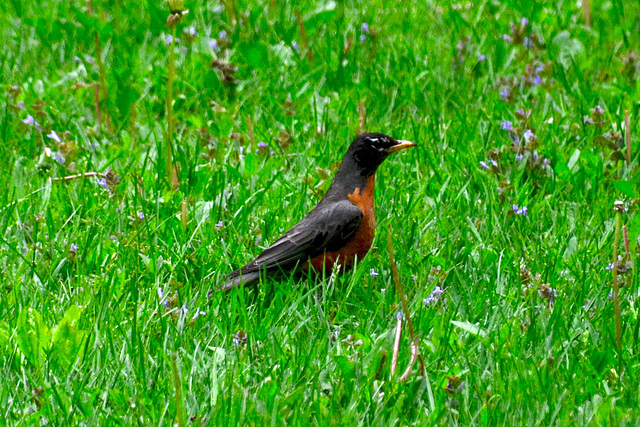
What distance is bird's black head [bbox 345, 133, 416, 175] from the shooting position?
4738 millimetres

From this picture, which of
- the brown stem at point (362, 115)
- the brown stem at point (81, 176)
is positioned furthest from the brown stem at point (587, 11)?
the brown stem at point (81, 176)

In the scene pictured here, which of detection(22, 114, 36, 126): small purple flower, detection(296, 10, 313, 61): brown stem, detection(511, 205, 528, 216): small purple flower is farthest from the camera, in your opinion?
detection(296, 10, 313, 61): brown stem

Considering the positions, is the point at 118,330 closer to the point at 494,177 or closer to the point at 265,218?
the point at 265,218

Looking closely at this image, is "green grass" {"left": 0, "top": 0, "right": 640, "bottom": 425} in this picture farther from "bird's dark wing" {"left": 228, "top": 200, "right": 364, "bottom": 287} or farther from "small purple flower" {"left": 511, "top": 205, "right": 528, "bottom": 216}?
"bird's dark wing" {"left": 228, "top": 200, "right": 364, "bottom": 287}

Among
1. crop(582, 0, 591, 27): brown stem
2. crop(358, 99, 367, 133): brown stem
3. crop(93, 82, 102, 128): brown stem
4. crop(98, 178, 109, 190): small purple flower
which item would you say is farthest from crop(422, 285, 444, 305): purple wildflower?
crop(582, 0, 591, 27): brown stem

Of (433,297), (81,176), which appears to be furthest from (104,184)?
(433,297)

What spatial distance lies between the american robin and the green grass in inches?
4.6

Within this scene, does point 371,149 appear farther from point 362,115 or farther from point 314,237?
point 362,115

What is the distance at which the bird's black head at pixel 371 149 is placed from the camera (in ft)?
15.5

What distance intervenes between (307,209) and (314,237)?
651 mm

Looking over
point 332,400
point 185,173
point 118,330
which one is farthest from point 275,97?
point 332,400

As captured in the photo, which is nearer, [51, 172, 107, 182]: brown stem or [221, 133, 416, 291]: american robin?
[221, 133, 416, 291]: american robin

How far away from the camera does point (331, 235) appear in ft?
14.5

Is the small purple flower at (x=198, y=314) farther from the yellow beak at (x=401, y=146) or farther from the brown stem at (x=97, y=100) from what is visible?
the brown stem at (x=97, y=100)
